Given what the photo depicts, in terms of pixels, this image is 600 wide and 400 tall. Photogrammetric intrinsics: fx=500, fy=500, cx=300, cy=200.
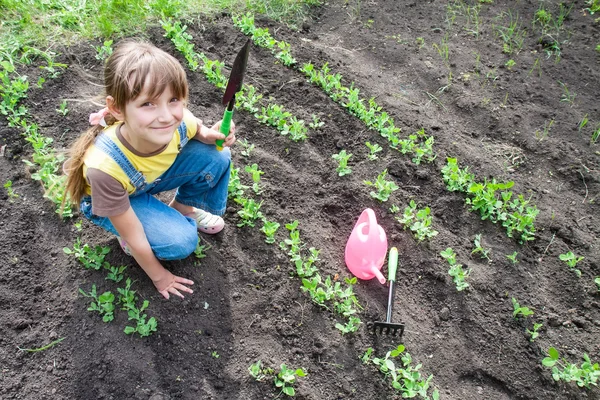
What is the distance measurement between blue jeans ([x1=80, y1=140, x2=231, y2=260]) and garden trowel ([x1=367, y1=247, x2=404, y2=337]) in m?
0.95


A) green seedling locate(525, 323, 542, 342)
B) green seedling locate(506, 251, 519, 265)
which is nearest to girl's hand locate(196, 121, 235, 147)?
green seedling locate(506, 251, 519, 265)

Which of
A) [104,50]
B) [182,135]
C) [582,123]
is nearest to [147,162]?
[182,135]

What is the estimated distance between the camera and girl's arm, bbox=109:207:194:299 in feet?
7.03

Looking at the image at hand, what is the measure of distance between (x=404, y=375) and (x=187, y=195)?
145 centimetres

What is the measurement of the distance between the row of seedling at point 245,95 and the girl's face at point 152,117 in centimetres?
136

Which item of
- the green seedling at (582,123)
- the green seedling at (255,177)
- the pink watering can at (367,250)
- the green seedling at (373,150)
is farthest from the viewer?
the green seedling at (582,123)

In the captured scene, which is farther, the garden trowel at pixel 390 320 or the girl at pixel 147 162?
the garden trowel at pixel 390 320

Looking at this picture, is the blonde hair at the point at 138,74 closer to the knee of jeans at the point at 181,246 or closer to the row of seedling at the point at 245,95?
the knee of jeans at the point at 181,246

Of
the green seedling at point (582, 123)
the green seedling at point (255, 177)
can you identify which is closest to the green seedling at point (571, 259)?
the green seedling at point (582, 123)

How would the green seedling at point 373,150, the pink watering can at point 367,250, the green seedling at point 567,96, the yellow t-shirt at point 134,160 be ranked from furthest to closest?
1. the green seedling at point 567,96
2. the green seedling at point 373,150
3. the pink watering can at point 367,250
4. the yellow t-shirt at point 134,160

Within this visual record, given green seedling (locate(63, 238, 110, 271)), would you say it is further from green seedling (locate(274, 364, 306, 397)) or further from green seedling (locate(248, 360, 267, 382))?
green seedling (locate(274, 364, 306, 397))

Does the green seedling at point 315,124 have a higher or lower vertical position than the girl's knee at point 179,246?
higher

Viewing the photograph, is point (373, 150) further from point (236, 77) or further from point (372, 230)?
point (236, 77)

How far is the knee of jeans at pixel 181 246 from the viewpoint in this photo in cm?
240
